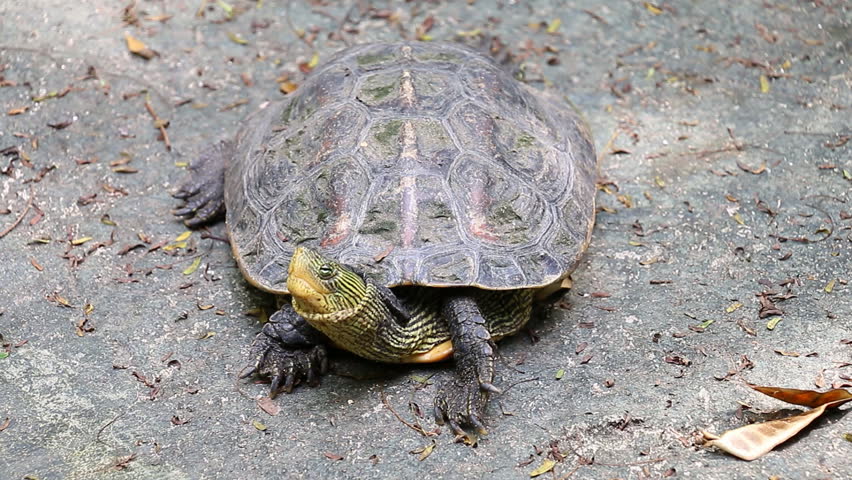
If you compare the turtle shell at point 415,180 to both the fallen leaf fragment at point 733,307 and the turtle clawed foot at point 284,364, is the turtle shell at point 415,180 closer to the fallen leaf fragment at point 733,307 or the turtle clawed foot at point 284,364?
the turtle clawed foot at point 284,364

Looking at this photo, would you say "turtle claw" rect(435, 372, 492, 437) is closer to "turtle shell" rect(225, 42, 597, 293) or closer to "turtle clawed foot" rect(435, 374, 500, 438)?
"turtle clawed foot" rect(435, 374, 500, 438)

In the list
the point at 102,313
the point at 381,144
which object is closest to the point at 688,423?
the point at 381,144

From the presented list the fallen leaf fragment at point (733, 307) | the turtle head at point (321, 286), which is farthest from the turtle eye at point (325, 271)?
the fallen leaf fragment at point (733, 307)

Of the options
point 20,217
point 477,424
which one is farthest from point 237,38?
point 477,424

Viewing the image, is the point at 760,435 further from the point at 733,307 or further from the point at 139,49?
the point at 139,49

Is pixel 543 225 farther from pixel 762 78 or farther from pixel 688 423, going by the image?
pixel 762 78

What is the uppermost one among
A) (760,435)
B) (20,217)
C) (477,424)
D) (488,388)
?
(760,435)

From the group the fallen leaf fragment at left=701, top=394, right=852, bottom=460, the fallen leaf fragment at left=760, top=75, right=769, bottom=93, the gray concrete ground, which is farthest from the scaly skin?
the fallen leaf fragment at left=760, top=75, right=769, bottom=93
